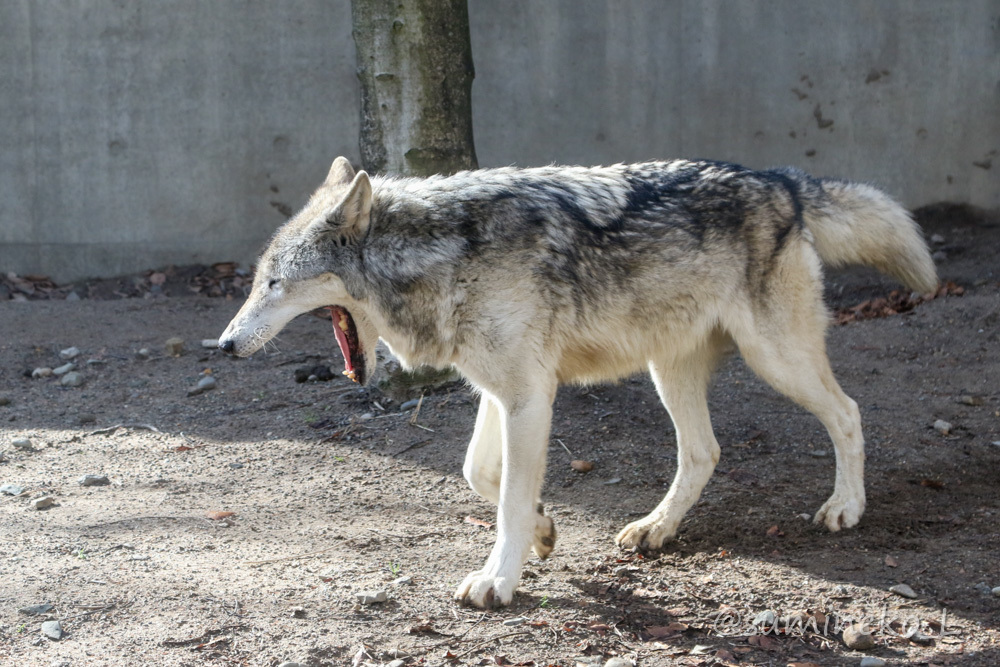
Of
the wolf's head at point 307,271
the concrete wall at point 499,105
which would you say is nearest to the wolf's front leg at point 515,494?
the wolf's head at point 307,271

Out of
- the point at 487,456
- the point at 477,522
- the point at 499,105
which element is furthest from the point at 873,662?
the point at 499,105

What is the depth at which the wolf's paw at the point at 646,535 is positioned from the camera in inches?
162

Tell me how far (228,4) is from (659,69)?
3.90m

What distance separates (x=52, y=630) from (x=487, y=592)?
1.48 m

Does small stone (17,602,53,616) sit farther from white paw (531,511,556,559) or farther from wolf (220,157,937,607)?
white paw (531,511,556,559)

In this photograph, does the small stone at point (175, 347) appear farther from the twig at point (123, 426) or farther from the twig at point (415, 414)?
the twig at point (415, 414)

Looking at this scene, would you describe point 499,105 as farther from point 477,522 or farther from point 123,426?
point 477,522

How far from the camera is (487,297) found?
3.71 metres

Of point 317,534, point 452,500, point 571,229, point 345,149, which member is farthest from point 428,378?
point 345,149

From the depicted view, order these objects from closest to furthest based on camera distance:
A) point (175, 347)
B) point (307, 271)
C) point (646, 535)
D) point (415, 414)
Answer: point (307, 271) → point (646, 535) → point (415, 414) → point (175, 347)

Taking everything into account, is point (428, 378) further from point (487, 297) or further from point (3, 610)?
point (3, 610)

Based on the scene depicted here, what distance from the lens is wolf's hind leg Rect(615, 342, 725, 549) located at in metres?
4.23

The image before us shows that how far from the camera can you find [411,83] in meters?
5.57

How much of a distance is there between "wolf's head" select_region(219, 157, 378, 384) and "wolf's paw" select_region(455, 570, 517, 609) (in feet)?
3.69
